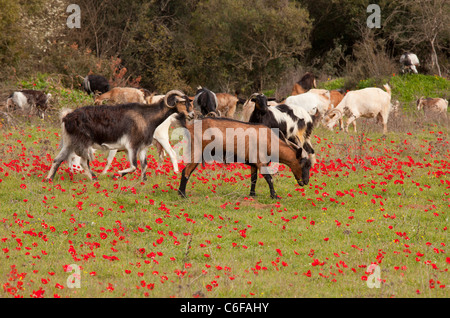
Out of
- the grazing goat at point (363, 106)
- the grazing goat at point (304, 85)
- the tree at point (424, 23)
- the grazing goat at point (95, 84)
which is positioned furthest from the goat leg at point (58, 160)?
the tree at point (424, 23)

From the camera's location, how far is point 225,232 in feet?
29.0

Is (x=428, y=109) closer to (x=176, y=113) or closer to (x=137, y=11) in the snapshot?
(x=176, y=113)

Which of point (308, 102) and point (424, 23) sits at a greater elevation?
point (424, 23)

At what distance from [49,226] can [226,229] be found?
2518 millimetres

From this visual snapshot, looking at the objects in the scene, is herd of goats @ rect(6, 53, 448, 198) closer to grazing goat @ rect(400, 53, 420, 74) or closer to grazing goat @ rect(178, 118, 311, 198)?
grazing goat @ rect(178, 118, 311, 198)

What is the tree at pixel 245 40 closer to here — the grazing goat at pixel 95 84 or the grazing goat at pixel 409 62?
the grazing goat at pixel 409 62

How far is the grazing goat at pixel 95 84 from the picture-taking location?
2248cm

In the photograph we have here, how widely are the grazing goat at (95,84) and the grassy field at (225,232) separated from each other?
915 centimetres

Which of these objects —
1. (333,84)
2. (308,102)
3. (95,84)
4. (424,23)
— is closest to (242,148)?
(308,102)

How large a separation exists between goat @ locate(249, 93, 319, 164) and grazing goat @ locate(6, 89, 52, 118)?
8629mm

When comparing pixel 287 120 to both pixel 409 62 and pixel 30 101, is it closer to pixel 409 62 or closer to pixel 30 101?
pixel 30 101

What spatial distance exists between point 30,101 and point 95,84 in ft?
13.0
